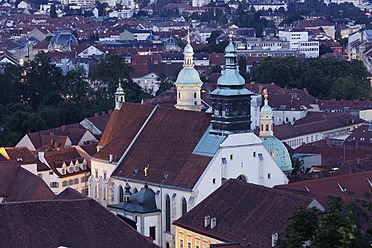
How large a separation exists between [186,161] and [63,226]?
2078 cm

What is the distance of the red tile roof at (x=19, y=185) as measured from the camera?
68.4 m

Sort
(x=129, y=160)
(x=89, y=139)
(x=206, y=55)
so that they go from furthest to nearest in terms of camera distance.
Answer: (x=206, y=55)
(x=89, y=139)
(x=129, y=160)

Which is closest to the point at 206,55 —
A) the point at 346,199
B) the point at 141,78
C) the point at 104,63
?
the point at 141,78

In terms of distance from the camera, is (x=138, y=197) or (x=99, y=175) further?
(x=99, y=175)

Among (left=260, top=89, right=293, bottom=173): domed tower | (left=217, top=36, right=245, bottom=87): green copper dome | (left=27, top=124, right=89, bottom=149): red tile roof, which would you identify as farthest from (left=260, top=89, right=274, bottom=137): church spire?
(left=27, top=124, right=89, bottom=149): red tile roof

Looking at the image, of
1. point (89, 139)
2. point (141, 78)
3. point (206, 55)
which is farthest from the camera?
point (206, 55)

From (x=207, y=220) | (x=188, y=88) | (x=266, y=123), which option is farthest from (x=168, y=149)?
(x=188, y=88)

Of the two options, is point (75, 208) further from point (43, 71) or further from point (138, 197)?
point (43, 71)

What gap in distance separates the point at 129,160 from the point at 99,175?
4.47 meters

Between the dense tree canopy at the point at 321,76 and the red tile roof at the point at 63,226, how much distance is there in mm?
98482

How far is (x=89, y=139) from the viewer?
104 m

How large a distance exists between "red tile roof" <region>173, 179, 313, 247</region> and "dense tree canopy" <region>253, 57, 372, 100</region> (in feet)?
283

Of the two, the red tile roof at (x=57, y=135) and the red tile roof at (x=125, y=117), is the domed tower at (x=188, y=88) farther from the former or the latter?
the red tile roof at (x=57, y=135)

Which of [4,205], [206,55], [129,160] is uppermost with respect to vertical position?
[4,205]
